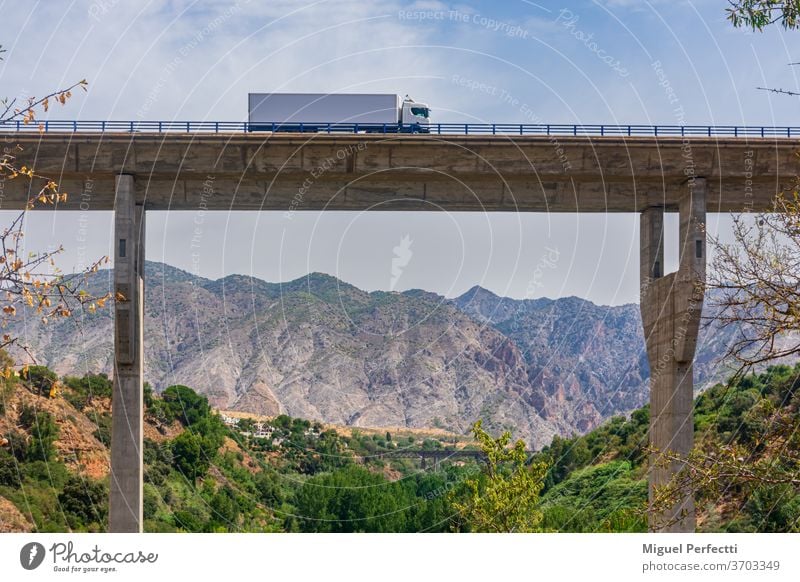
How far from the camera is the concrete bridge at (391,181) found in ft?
138

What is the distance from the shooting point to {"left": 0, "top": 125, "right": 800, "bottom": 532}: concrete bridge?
4194cm

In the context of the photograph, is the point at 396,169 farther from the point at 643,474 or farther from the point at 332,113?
the point at 643,474

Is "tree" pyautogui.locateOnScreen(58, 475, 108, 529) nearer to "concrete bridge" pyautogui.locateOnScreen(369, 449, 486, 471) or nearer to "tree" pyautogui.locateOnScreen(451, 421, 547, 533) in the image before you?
"tree" pyautogui.locateOnScreen(451, 421, 547, 533)

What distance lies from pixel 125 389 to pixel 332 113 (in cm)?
1357

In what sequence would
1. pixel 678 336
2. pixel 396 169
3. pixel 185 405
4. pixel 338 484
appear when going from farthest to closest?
pixel 185 405, pixel 338 484, pixel 678 336, pixel 396 169

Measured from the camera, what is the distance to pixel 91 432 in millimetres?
91250

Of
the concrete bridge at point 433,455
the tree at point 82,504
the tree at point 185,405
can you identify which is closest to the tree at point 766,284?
the tree at point 82,504

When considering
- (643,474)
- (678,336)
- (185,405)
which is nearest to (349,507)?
(643,474)

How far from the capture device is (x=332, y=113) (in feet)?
147

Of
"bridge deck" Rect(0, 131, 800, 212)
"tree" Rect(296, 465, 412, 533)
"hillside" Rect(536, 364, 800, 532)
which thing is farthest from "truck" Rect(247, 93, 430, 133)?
"tree" Rect(296, 465, 412, 533)

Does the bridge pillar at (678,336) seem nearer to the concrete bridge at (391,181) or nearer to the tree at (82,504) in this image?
the concrete bridge at (391,181)

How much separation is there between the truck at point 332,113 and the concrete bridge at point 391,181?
198 cm
